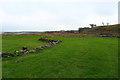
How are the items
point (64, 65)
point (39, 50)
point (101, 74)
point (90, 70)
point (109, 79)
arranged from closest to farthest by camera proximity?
1. point (109, 79)
2. point (101, 74)
3. point (90, 70)
4. point (64, 65)
5. point (39, 50)

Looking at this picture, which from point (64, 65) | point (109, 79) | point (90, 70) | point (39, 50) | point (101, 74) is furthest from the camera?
point (39, 50)

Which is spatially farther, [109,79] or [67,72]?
[67,72]

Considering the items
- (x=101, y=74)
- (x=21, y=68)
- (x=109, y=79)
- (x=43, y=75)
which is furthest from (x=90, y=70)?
(x=21, y=68)

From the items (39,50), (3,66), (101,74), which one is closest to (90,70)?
(101,74)

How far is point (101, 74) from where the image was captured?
7.03 metres

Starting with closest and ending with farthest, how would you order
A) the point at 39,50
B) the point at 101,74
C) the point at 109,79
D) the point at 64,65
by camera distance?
1. the point at 109,79
2. the point at 101,74
3. the point at 64,65
4. the point at 39,50

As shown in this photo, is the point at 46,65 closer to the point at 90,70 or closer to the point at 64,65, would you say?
the point at 64,65

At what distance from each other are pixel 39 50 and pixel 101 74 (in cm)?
685

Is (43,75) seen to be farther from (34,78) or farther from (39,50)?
(39,50)

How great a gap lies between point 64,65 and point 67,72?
1.09 meters

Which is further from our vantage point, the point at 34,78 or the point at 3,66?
the point at 3,66

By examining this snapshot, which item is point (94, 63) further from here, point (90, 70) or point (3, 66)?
point (3, 66)

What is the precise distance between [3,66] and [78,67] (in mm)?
3863

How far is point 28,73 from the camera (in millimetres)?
7234
